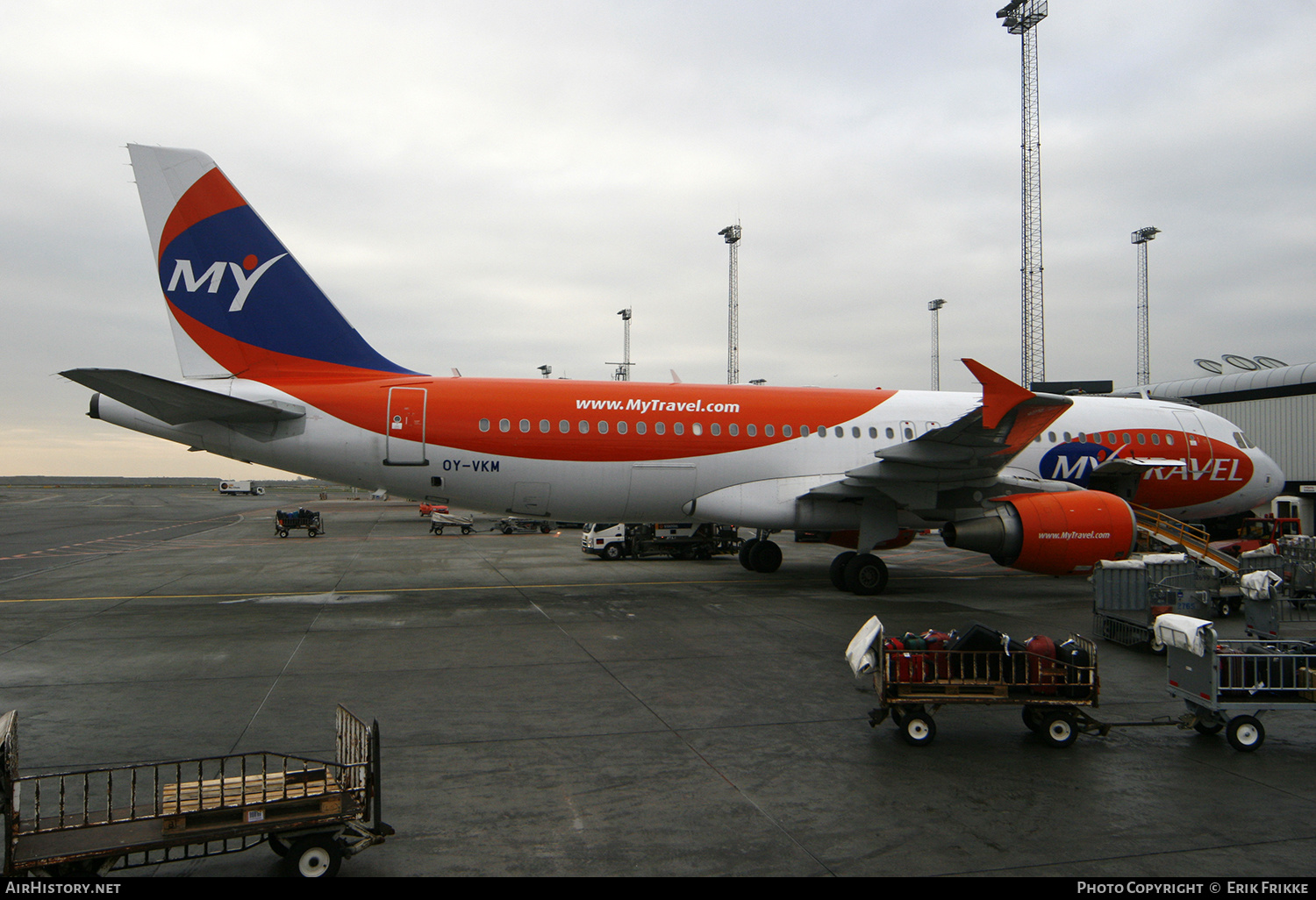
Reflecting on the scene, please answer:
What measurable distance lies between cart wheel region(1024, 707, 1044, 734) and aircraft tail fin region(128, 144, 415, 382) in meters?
13.0

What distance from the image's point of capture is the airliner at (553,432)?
1407 centimetres

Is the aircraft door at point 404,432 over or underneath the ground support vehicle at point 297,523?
over

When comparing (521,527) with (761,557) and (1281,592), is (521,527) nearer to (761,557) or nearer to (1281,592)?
(761,557)

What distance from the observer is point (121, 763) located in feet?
20.5

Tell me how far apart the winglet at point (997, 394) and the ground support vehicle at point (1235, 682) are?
20.7ft

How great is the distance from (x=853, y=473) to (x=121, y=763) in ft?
41.4

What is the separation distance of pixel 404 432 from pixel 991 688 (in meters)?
11.1

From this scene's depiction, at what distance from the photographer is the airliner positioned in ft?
46.2

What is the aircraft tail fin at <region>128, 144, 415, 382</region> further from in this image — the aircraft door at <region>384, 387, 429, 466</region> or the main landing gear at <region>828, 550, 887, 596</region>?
the main landing gear at <region>828, 550, 887, 596</region>

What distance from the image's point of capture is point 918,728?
693 cm

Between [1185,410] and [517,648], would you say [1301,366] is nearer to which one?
[1185,410]

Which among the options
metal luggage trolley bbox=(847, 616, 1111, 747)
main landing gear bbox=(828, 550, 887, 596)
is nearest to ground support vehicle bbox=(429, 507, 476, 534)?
main landing gear bbox=(828, 550, 887, 596)

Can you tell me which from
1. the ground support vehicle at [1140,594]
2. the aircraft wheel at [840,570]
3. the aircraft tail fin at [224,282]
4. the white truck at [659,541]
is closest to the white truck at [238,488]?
the white truck at [659,541]

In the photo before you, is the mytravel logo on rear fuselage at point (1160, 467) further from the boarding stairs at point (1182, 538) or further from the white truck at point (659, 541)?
the white truck at point (659, 541)
